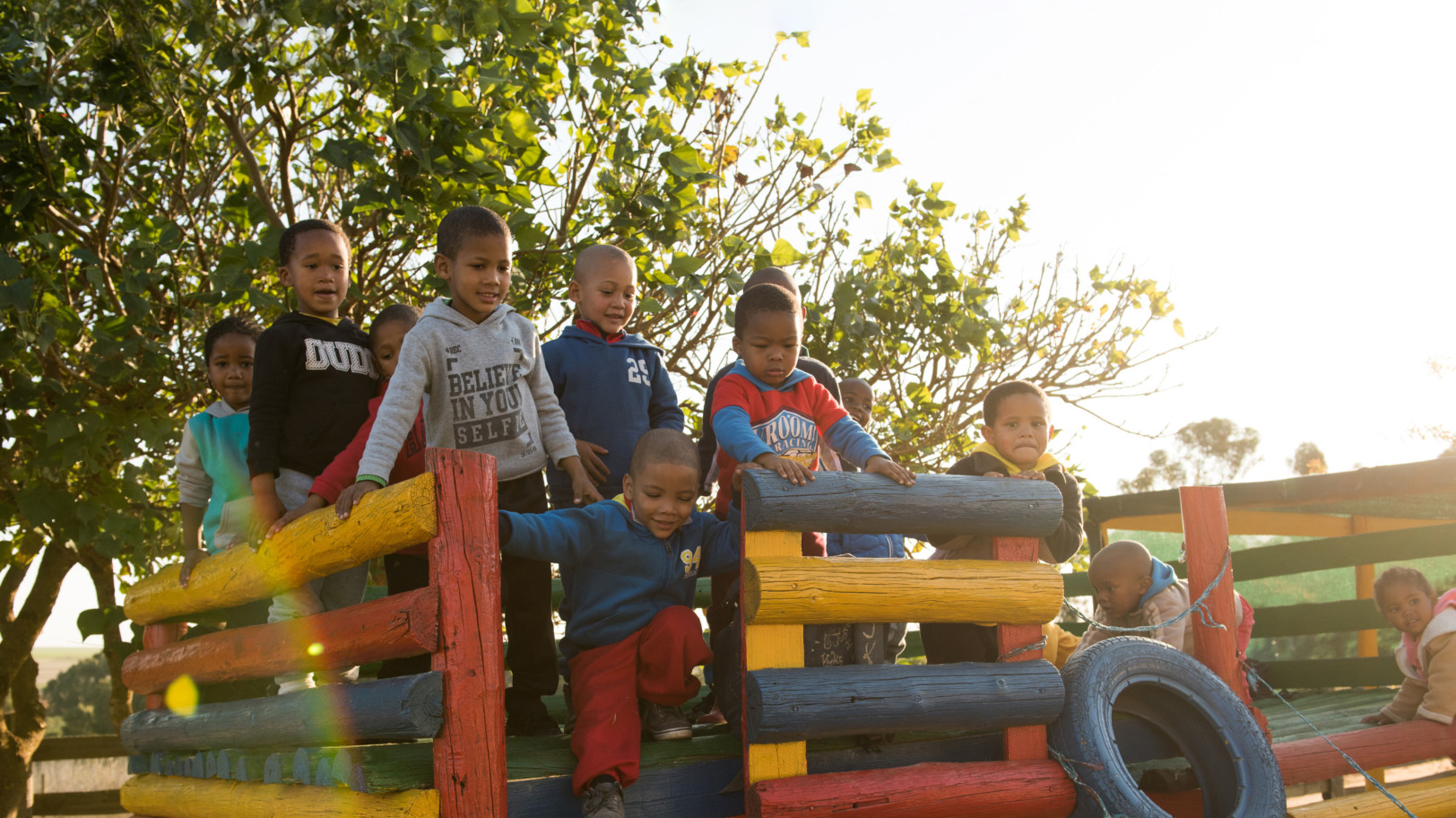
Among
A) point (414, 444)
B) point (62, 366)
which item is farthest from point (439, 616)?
point (62, 366)

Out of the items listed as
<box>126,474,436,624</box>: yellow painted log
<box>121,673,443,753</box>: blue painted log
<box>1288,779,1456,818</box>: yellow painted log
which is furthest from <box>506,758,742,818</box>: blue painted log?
<box>1288,779,1456,818</box>: yellow painted log

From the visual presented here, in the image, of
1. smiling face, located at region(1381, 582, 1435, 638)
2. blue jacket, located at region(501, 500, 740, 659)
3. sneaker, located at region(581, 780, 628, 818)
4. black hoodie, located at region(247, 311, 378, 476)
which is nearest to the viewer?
sneaker, located at region(581, 780, 628, 818)

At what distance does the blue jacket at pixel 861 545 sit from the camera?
3967 millimetres

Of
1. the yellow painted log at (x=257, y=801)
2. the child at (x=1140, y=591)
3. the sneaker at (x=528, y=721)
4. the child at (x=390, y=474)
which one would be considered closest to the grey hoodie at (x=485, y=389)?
the child at (x=390, y=474)

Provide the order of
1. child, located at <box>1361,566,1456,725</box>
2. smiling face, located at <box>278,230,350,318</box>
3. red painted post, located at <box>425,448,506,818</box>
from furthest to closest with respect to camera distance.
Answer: child, located at <box>1361,566,1456,725</box>
smiling face, located at <box>278,230,350,318</box>
red painted post, located at <box>425,448,506,818</box>

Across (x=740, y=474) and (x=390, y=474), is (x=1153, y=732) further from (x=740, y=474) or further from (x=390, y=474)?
(x=390, y=474)

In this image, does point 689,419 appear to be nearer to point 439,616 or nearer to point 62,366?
point 62,366

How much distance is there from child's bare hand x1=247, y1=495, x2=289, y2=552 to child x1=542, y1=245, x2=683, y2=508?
97 cm

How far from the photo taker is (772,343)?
3.57 meters

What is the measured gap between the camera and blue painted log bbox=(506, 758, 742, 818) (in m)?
2.70

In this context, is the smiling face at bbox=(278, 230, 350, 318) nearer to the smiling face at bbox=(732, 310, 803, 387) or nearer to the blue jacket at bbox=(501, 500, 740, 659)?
the blue jacket at bbox=(501, 500, 740, 659)

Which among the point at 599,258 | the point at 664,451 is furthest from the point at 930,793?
the point at 599,258

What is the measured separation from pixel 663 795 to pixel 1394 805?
3.19m

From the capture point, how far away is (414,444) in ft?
12.4
